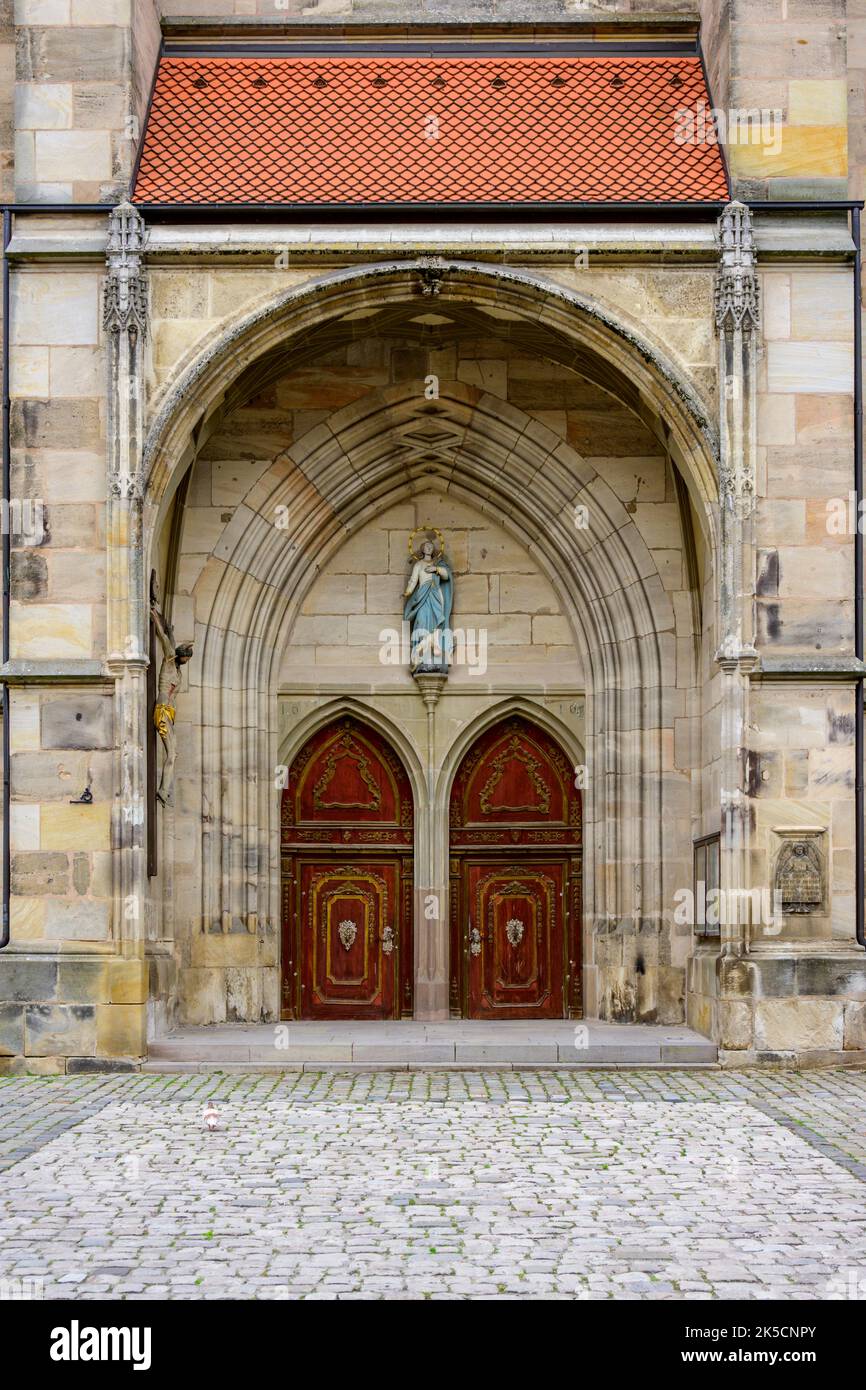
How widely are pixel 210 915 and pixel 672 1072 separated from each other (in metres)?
4.14

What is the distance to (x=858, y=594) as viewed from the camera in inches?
532

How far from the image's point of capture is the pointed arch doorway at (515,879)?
51.6ft

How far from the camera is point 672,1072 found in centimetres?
1303

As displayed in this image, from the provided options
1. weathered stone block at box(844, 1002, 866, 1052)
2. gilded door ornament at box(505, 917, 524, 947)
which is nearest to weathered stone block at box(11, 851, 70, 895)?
gilded door ornament at box(505, 917, 524, 947)

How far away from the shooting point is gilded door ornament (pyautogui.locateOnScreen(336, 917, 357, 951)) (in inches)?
621

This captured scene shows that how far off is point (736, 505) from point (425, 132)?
383cm

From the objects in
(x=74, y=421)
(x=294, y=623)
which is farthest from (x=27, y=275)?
(x=294, y=623)

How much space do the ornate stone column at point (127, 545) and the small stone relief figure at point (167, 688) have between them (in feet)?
2.79

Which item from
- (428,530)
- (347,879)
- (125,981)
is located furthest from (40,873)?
(428,530)

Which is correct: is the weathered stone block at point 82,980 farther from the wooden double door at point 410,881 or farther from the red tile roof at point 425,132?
the red tile roof at point 425,132

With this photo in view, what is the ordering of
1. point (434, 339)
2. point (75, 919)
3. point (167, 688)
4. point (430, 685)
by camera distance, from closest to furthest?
point (75, 919) < point (167, 688) < point (434, 339) < point (430, 685)

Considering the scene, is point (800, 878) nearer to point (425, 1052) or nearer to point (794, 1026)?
point (794, 1026)

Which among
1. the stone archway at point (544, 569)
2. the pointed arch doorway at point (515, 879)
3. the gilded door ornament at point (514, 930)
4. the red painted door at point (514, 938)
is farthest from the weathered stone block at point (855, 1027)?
the gilded door ornament at point (514, 930)

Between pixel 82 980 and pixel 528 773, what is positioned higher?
pixel 528 773
